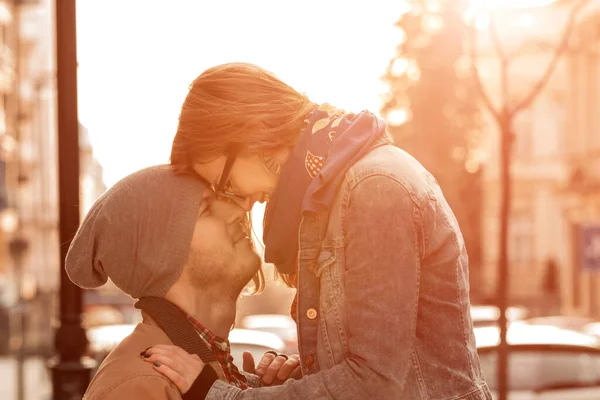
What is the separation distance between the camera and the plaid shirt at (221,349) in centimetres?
331

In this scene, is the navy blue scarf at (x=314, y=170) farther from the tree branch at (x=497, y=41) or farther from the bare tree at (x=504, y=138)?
the tree branch at (x=497, y=41)

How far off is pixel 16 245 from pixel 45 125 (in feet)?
116

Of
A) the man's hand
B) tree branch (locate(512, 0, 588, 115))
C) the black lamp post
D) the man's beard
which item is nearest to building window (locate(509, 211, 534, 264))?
tree branch (locate(512, 0, 588, 115))

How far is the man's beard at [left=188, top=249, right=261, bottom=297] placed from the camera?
3285 mm

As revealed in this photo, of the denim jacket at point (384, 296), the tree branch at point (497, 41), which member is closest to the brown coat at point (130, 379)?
the denim jacket at point (384, 296)

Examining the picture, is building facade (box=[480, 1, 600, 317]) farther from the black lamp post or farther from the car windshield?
the black lamp post

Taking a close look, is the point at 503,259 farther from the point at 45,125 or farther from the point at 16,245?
the point at 45,125

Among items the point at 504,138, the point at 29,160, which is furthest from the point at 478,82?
the point at 29,160

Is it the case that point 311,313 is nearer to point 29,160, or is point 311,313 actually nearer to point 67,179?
point 67,179

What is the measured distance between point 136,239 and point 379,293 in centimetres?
71

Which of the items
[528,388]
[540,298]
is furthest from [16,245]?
[540,298]

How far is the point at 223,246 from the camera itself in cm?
332

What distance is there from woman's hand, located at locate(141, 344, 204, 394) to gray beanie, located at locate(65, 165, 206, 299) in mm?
186

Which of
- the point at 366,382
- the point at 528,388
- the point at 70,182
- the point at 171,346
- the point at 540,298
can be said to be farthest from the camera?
the point at 540,298
